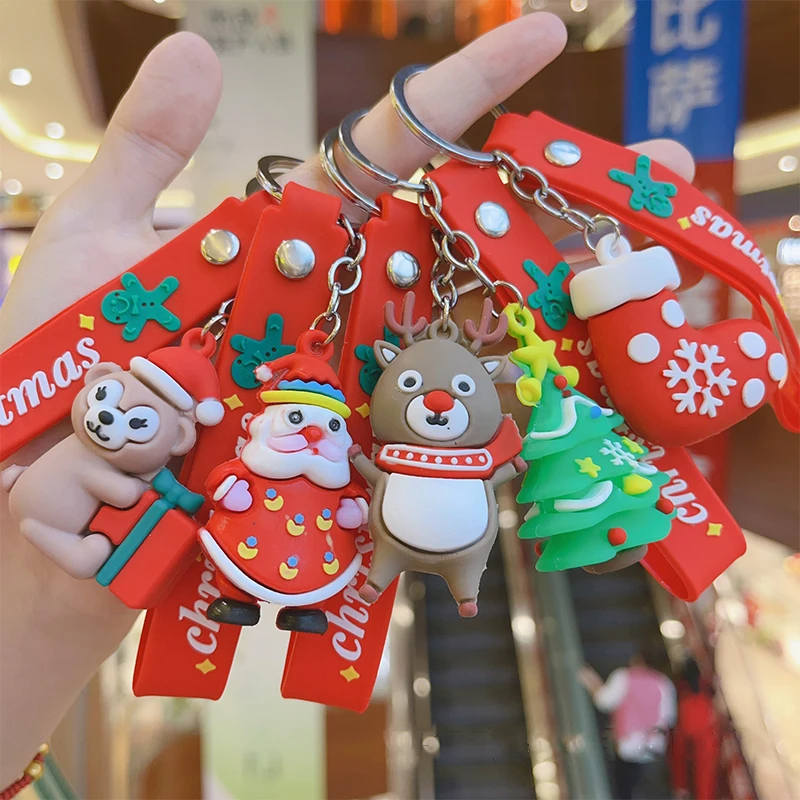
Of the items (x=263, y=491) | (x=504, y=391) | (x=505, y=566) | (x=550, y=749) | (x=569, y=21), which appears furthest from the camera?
(x=505, y=566)

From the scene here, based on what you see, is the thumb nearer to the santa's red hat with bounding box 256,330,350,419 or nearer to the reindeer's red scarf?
the santa's red hat with bounding box 256,330,350,419

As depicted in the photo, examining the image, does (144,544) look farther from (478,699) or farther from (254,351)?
(478,699)

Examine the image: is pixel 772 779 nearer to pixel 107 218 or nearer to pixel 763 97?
pixel 763 97

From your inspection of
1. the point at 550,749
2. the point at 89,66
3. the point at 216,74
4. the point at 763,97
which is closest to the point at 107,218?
the point at 216,74

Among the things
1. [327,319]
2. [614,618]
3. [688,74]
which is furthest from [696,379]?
[614,618]

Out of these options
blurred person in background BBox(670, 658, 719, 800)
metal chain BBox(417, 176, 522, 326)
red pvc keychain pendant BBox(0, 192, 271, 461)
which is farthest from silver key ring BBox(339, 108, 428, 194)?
blurred person in background BBox(670, 658, 719, 800)

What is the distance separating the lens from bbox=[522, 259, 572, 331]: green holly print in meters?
0.68

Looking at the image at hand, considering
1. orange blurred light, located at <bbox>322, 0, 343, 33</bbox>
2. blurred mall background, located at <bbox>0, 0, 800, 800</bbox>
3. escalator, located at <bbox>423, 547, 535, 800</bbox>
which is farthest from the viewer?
escalator, located at <bbox>423, 547, 535, 800</bbox>

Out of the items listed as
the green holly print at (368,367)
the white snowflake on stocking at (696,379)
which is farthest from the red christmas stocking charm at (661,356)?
the green holly print at (368,367)

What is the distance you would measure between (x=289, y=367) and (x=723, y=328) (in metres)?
0.47

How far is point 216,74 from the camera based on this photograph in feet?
2.41

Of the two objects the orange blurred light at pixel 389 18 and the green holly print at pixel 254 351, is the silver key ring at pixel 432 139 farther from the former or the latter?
the orange blurred light at pixel 389 18

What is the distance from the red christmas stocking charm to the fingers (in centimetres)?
28

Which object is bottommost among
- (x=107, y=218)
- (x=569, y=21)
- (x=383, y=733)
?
(x=383, y=733)
